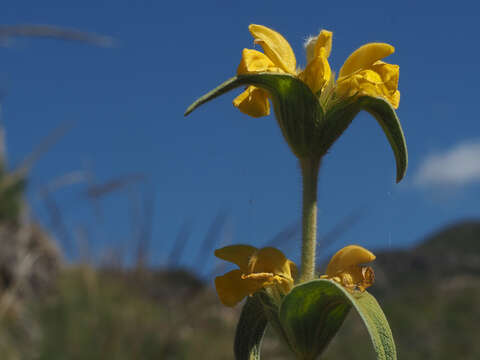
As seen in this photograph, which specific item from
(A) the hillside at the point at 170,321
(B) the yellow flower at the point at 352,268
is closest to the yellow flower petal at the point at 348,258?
(B) the yellow flower at the point at 352,268

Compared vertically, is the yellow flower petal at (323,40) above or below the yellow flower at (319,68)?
above

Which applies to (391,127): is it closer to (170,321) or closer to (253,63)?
(253,63)

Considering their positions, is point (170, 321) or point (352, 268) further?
point (170, 321)

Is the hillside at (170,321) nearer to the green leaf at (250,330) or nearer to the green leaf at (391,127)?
the green leaf at (250,330)

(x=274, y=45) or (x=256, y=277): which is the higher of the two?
(x=274, y=45)

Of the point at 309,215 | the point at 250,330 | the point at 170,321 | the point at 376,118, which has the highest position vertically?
the point at 376,118

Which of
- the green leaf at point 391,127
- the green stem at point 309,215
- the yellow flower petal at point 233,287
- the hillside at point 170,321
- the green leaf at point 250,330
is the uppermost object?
the green leaf at point 391,127

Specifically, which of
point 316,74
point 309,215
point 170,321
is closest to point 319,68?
point 316,74
